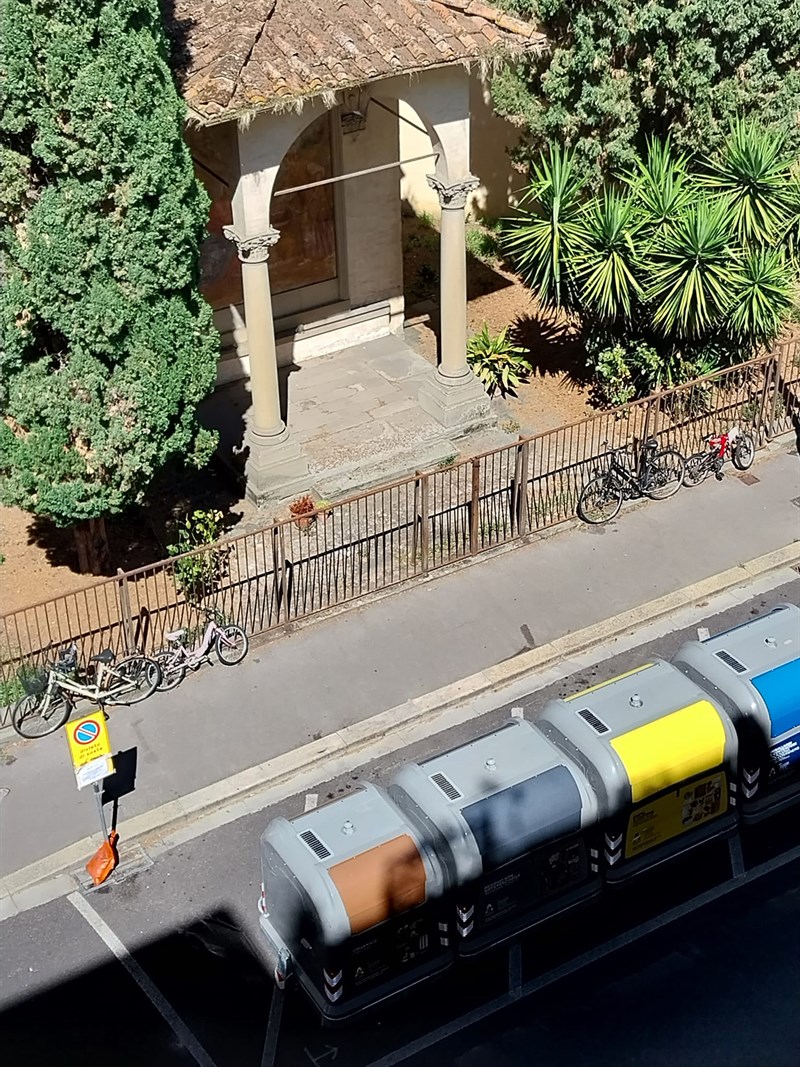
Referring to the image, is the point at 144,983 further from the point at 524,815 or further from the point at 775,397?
the point at 775,397

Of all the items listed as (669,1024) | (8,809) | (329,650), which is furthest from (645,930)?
(8,809)

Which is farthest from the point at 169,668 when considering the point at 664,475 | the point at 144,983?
the point at 664,475

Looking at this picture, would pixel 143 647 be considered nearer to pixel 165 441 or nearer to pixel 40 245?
pixel 165 441

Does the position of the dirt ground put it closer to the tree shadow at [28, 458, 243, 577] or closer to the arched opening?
the tree shadow at [28, 458, 243, 577]

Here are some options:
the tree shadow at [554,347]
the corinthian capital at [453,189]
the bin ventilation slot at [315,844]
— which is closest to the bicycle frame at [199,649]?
the bin ventilation slot at [315,844]

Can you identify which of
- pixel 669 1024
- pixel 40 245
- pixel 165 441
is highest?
pixel 40 245

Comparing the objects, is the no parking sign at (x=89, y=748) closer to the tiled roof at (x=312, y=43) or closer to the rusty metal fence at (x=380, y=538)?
the rusty metal fence at (x=380, y=538)
